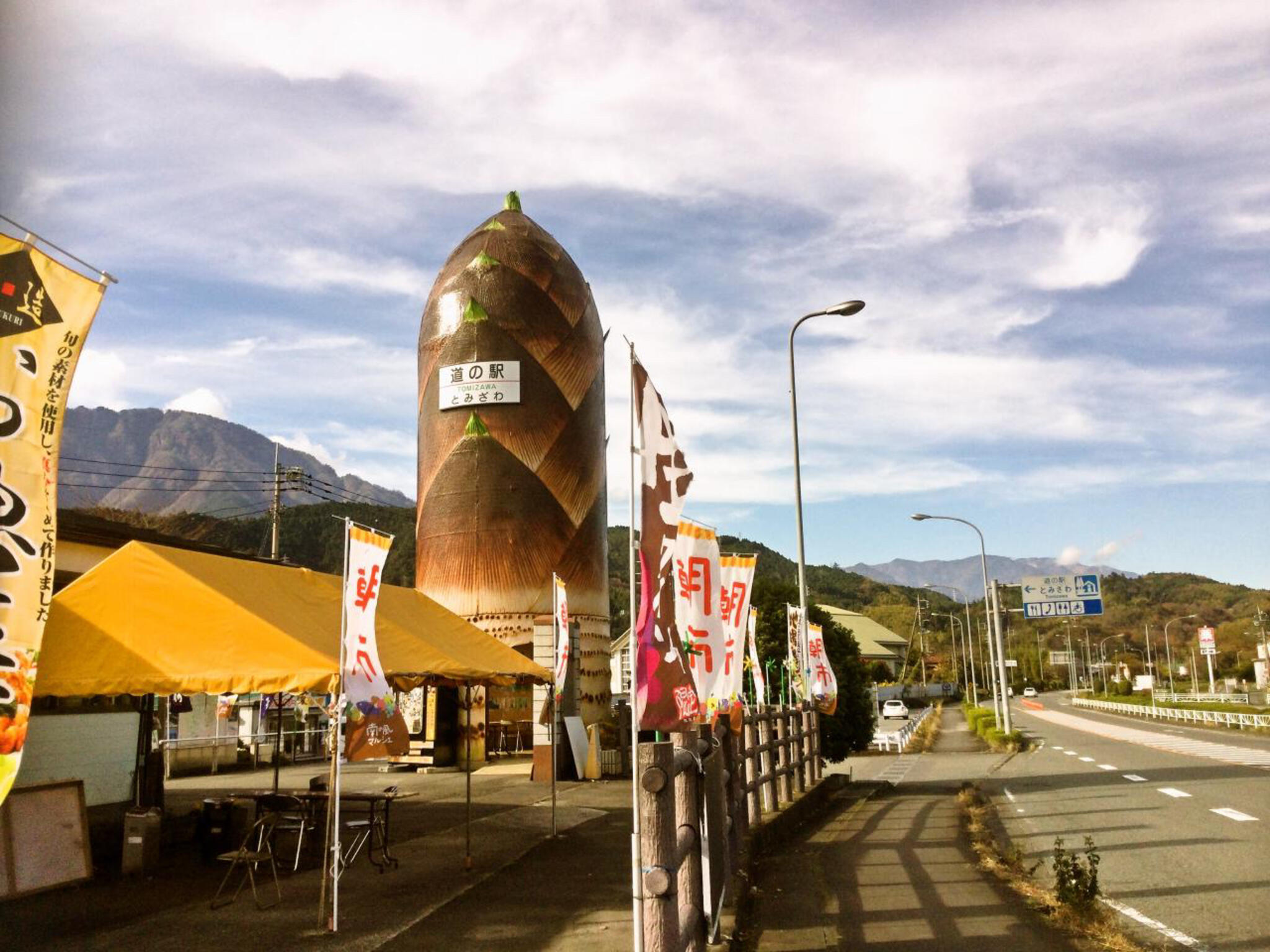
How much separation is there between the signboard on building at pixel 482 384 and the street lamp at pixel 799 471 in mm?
14210

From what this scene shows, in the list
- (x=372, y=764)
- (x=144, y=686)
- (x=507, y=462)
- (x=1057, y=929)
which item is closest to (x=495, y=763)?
(x=372, y=764)

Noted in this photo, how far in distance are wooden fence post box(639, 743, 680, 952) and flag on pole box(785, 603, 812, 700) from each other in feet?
42.0

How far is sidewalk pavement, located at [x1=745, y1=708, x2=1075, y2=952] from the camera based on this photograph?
26.3ft

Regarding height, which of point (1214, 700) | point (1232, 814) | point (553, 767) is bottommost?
point (1214, 700)

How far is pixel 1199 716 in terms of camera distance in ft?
165

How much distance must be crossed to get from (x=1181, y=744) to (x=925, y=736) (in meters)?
13.5

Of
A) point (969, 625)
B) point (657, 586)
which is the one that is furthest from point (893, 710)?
point (657, 586)

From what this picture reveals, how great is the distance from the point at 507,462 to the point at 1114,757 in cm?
2128

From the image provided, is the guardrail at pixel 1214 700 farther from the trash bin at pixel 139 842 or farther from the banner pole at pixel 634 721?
the banner pole at pixel 634 721

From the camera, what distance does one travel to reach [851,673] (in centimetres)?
2677

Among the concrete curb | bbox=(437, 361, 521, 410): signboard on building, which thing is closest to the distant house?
bbox=(437, 361, 521, 410): signboard on building

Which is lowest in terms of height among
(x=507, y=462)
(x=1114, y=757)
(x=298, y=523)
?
(x=1114, y=757)

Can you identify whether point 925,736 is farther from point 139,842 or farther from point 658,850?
point 658,850

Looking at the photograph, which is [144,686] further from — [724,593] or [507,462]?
[507,462]
